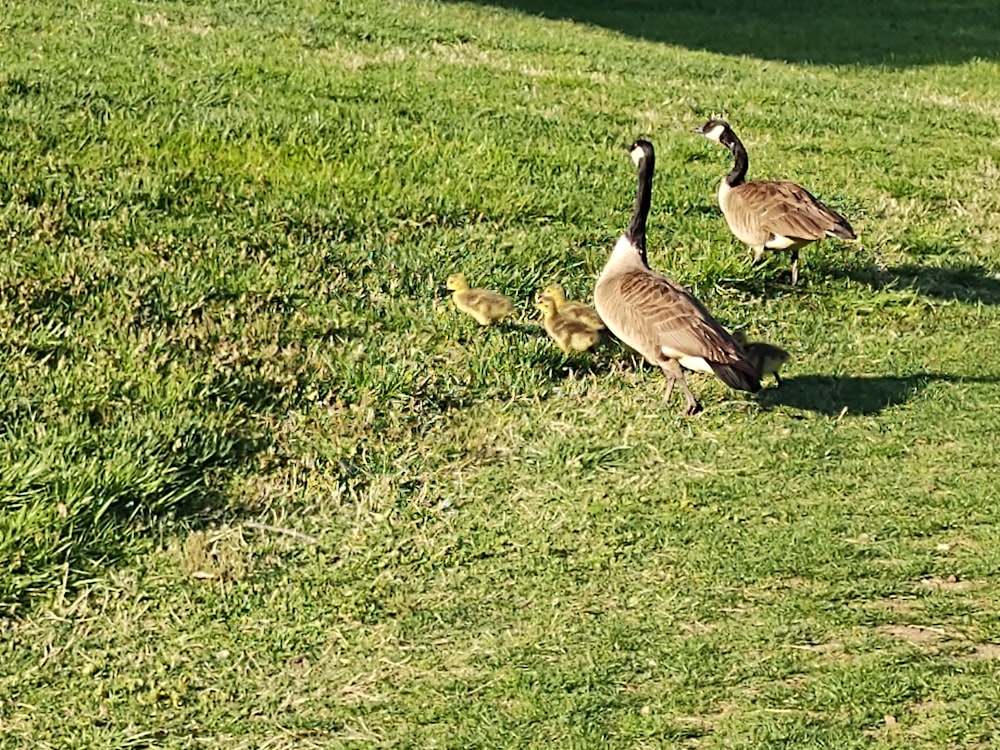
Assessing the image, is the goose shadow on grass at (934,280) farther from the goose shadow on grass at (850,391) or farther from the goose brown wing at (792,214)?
the goose shadow on grass at (850,391)

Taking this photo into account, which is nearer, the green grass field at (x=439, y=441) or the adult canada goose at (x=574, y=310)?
the green grass field at (x=439, y=441)

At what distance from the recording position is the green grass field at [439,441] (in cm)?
593

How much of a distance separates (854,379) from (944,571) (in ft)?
7.98

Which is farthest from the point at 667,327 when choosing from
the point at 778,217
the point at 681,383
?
the point at 778,217

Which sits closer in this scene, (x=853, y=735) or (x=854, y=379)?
(x=853, y=735)

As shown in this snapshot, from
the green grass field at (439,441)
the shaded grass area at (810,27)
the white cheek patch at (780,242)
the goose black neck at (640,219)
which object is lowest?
the green grass field at (439,441)

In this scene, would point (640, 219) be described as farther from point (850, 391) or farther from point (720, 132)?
point (720, 132)

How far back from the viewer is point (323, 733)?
5.66m

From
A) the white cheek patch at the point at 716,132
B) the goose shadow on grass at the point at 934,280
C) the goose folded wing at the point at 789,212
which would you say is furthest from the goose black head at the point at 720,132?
the goose shadow on grass at the point at 934,280

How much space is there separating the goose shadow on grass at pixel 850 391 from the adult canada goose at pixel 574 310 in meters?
1.12

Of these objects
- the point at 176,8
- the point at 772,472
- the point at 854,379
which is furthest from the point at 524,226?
the point at 176,8

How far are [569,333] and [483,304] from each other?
1.89 feet

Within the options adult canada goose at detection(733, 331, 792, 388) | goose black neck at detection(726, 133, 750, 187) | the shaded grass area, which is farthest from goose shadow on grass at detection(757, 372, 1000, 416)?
the shaded grass area

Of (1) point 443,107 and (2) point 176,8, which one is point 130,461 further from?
(2) point 176,8
